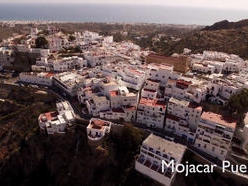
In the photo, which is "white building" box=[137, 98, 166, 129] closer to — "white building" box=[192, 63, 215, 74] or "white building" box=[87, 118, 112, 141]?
"white building" box=[87, 118, 112, 141]

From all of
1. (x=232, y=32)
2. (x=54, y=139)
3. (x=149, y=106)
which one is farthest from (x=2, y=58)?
(x=232, y=32)

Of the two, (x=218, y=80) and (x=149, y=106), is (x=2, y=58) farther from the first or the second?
(x=218, y=80)

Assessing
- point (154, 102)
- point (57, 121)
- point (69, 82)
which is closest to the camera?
point (57, 121)

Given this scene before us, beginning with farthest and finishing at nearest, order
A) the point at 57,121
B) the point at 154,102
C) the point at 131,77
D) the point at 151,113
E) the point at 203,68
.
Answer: the point at 203,68 < the point at 131,77 < the point at 154,102 < the point at 57,121 < the point at 151,113

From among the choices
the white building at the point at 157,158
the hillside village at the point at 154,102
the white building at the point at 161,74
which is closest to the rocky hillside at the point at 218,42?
the hillside village at the point at 154,102

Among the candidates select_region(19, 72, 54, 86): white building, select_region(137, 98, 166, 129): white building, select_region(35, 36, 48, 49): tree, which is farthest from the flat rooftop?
select_region(35, 36, 48, 49): tree

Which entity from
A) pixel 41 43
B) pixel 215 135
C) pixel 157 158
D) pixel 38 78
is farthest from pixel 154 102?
pixel 41 43

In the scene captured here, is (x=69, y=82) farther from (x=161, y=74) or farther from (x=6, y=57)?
(x=6, y=57)
